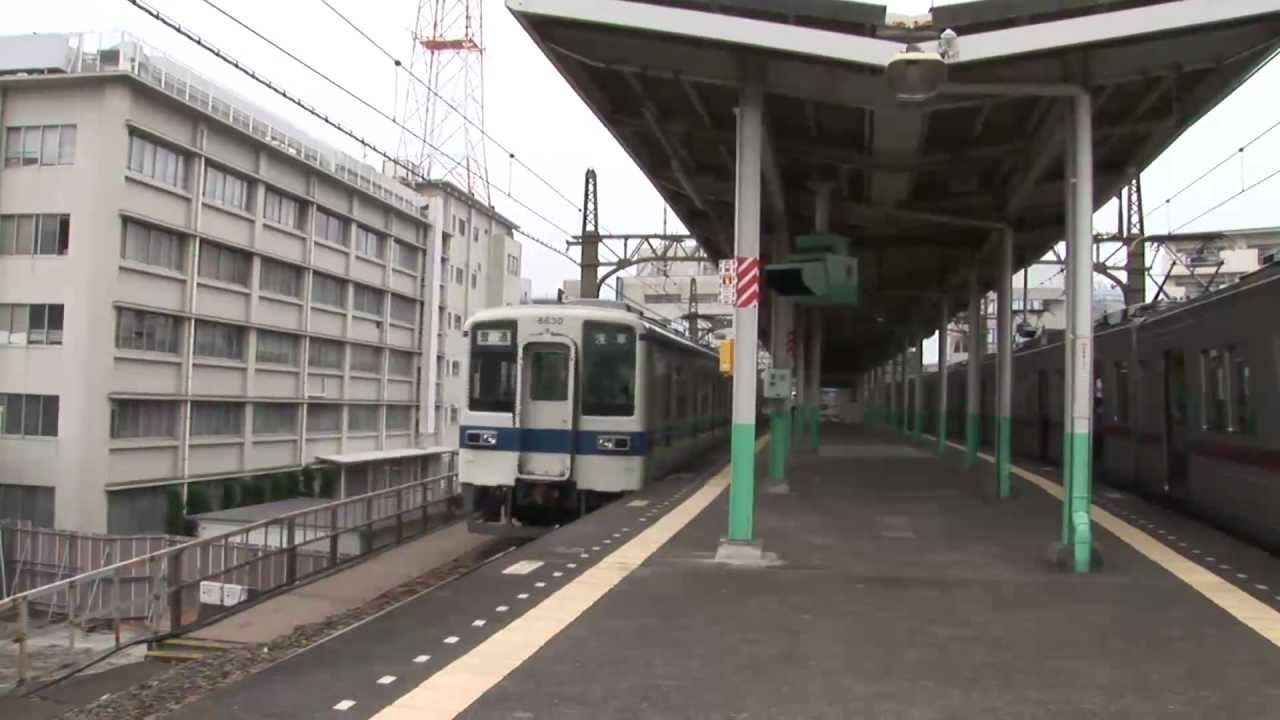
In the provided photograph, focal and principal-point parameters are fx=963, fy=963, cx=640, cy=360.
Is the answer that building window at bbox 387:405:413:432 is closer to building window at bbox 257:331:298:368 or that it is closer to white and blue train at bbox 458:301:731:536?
building window at bbox 257:331:298:368

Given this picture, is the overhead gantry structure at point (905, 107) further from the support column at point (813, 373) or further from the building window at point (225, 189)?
the building window at point (225, 189)

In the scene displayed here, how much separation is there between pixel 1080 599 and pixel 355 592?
7.79 m

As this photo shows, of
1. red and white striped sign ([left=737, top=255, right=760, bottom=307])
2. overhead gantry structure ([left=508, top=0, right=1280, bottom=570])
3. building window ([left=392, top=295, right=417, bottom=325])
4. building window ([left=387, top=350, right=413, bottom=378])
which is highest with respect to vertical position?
building window ([left=392, top=295, right=417, bottom=325])

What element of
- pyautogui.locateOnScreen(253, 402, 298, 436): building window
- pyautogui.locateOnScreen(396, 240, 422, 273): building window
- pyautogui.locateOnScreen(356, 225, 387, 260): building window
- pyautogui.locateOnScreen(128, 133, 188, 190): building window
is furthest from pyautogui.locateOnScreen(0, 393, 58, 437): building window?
pyautogui.locateOnScreen(396, 240, 422, 273): building window

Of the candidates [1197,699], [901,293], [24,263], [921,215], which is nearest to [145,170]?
[24,263]

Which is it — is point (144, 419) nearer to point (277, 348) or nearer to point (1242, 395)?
point (277, 348)

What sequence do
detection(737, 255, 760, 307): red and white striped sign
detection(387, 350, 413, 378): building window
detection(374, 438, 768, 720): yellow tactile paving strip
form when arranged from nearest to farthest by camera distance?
detection(374, 438, 768, 720): yellow tactile paving strip → detection(737, 255, 760, 307): red and white striped sign → detection(387, 350, 413, 378): building window

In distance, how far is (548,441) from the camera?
13.1m

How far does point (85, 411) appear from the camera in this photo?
28.8m

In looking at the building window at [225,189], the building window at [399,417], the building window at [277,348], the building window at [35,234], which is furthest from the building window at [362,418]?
the building window at [35,234]

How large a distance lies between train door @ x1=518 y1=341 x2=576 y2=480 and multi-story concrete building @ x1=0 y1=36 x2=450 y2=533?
21645 mm

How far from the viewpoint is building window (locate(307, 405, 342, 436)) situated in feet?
135

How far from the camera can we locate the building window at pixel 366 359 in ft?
148

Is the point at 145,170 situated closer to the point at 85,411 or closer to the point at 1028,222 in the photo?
the point at 85,411
